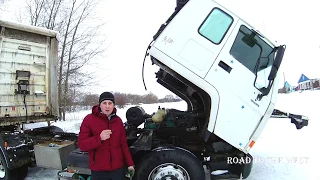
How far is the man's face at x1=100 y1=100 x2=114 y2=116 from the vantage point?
306cm

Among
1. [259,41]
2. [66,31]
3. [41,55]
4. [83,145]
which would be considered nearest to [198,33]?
[259,41]

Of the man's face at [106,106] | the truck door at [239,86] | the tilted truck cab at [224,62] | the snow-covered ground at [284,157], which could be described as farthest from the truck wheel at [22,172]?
the truck door at [239,86]

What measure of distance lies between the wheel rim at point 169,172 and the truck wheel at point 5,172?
2.84 metres

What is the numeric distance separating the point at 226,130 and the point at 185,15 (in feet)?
5.78

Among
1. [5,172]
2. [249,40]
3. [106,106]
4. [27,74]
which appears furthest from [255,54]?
[5,172]

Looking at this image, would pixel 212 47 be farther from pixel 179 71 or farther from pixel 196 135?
pixel 196 135

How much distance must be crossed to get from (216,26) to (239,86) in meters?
0.93

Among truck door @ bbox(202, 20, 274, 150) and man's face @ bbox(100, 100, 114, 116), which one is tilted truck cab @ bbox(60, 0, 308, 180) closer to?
truck door @ bbox(202, 20, 274, 150)

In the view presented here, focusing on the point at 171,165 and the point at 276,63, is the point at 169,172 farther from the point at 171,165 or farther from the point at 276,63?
the point at 276,63

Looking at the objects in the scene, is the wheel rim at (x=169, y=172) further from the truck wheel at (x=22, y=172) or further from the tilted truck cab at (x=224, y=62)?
the truck wheel at (x=22, y=172)

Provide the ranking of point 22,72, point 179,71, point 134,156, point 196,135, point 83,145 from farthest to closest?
point 22,72
point 196,135
point 134,156
point 179,71
point 83,145

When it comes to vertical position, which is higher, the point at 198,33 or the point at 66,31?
the point at 66,31

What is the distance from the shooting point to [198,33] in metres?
3.89

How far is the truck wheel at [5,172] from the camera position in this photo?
499cm
